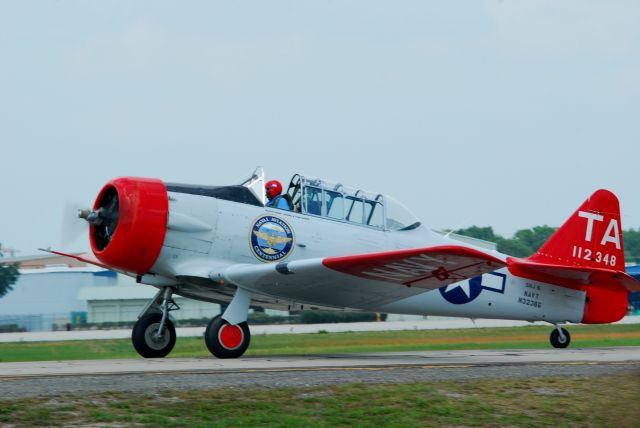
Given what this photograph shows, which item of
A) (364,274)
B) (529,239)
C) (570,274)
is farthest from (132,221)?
(529,239)

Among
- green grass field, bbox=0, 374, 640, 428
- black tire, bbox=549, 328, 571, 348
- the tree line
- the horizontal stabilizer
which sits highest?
the tree line

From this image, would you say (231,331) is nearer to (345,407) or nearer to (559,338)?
(345,407)

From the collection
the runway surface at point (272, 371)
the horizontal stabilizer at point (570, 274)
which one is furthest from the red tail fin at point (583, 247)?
the runway surface at point (272, 371)

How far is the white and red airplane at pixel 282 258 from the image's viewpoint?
12562mm

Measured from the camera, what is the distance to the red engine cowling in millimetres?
12750

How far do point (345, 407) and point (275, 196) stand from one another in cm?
642

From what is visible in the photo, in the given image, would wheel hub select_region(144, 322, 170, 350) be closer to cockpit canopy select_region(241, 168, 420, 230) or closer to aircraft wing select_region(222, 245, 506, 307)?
aircraft wing select_region(222, 245, 506, 307)

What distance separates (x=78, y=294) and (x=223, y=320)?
44.6m

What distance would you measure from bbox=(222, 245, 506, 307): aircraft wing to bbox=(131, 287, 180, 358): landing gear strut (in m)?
1.31

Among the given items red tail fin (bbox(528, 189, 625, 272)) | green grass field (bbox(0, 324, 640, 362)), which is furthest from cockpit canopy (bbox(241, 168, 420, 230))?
green grass field (bbox(0, 324, 640, 362))

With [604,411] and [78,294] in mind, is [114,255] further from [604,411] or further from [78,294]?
[78,294]

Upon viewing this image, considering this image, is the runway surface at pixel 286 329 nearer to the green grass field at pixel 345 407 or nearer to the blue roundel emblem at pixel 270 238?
the blue roundel emblem at pixel 270 238

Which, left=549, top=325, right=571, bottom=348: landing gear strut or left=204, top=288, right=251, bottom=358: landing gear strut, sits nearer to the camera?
left=204, top=288, right=251, bottom=358: landing gear strut

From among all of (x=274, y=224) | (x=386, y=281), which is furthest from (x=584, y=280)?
(x=274, y=224)
